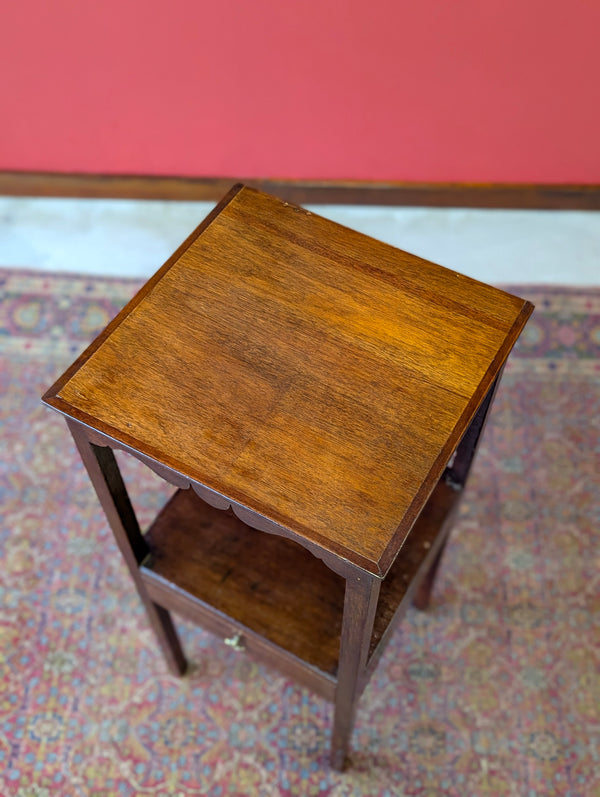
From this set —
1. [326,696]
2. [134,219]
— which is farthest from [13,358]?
[326,696]

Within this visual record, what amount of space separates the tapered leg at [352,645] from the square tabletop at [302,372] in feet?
0.31

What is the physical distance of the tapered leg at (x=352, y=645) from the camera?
1237mm


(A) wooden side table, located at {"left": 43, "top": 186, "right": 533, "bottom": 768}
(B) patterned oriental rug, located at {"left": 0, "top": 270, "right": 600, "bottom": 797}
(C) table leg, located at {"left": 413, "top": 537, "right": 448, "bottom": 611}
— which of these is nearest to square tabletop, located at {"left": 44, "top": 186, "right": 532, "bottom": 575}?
(A) wooden side table, located at {"left": 43, "top": 186, "right": 533, "bottom": 768}

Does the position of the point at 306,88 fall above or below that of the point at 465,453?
above

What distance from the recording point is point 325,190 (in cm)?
291

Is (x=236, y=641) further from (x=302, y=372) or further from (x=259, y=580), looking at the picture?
(x=302, y=372)

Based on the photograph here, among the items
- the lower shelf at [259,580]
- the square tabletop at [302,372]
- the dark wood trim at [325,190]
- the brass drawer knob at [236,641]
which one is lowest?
the brass drawer knob at [236,641]

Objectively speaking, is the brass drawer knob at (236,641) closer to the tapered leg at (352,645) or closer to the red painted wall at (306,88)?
the tapered leg at (352,645)

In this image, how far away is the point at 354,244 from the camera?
1.52m

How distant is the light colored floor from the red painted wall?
14 cm

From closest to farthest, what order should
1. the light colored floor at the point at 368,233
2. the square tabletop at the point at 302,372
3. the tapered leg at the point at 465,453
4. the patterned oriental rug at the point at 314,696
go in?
the square tabletop at the point at 302,372
the tapered leg at the point at 465,453
the patterned oriental rug at the point at 314,696
the light colored floor at the point at 368,233

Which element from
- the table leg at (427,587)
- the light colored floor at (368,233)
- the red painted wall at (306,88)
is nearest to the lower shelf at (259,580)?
the table leg at (427,587)

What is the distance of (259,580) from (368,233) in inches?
61.8

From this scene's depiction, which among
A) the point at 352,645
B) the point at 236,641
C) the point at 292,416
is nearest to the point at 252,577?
the point at 236,641
